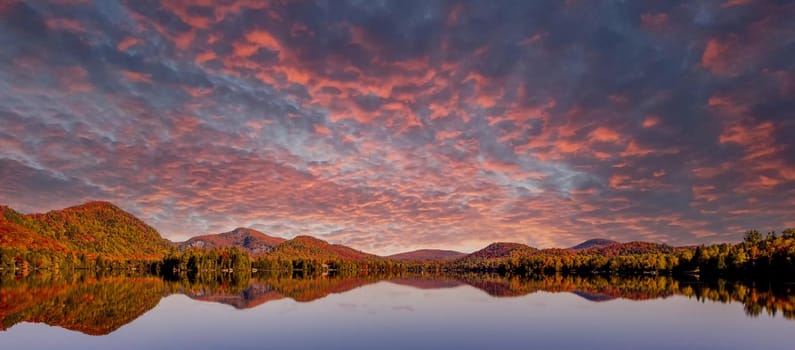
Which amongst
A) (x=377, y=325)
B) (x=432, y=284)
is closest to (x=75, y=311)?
(x=377, y=325)

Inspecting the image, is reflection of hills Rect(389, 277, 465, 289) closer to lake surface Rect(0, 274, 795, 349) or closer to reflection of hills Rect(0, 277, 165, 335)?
lake surface Rect(0, 274, 795, 349)

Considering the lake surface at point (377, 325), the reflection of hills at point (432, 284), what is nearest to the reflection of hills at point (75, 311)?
the lake surface at point (377, 325)

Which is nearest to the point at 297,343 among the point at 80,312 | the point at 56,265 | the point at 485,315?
the point at 485,315

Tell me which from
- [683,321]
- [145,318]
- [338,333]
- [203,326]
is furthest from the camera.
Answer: [683,321]

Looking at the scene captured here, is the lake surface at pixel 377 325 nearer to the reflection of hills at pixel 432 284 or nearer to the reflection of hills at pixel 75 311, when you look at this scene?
the reflection of hills at pixel 75 311

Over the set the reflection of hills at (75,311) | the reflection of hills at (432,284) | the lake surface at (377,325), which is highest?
the reflection of hills at (75,311)

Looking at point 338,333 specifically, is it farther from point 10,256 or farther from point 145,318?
point 10,256

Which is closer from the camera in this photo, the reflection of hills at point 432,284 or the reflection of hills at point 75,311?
the reflection of hills at point 75,311

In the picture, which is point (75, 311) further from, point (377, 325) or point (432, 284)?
point (432, 284)

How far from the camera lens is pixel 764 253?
4867 inches

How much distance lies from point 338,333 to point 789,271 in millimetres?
122740

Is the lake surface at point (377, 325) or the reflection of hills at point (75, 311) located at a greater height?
the reflection of hills at point (75, 311)

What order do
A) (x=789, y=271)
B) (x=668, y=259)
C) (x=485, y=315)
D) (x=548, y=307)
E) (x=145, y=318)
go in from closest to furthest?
(x=145, y=318)
(x=485, y=315)
(x=548, y=307)
(x=789, y=271)
(x=668, y=259)

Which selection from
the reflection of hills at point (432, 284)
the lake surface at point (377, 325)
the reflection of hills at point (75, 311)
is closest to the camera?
the lake surface at point (377, 325)
